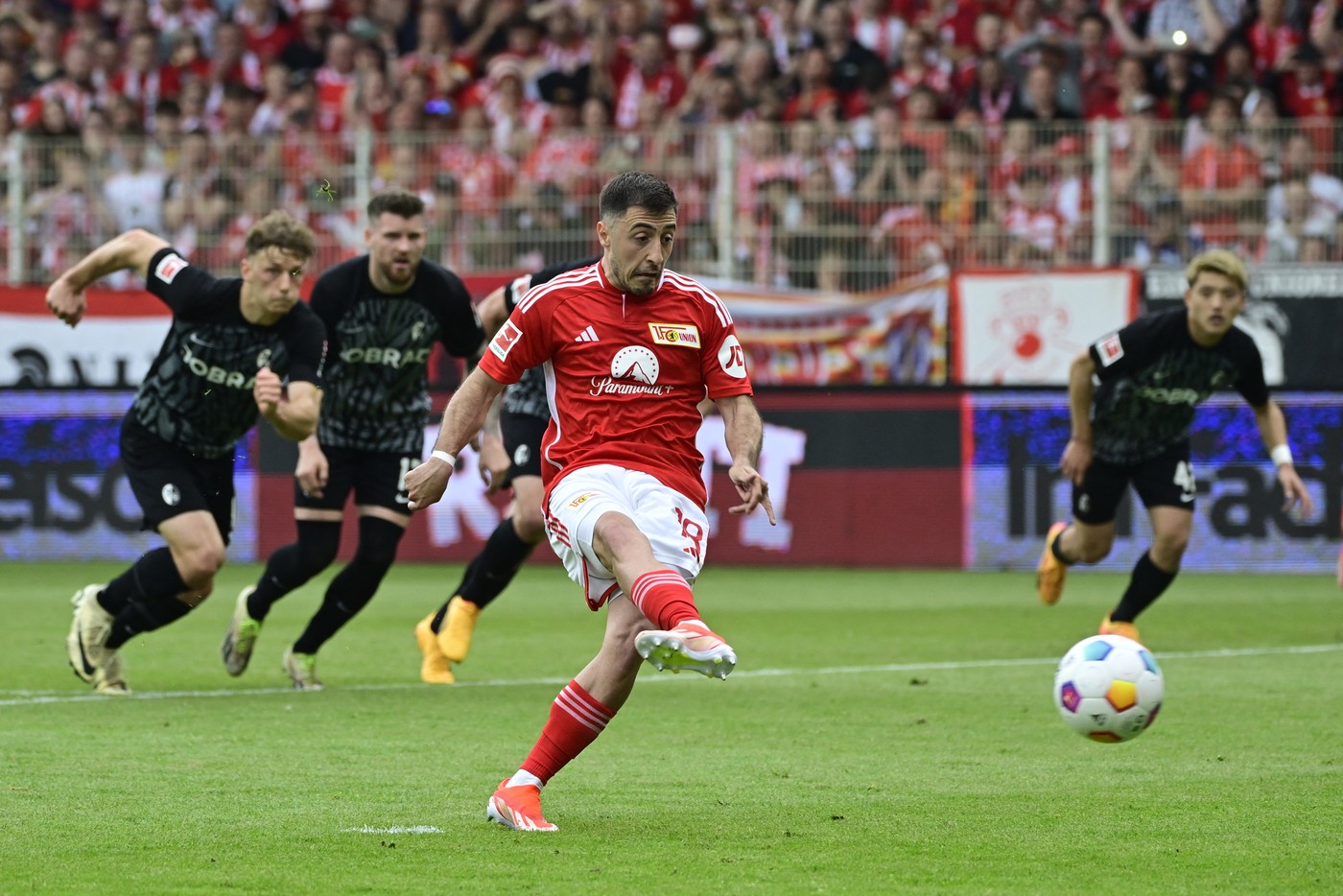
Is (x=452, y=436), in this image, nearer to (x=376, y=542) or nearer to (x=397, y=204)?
(x=397, y=204)

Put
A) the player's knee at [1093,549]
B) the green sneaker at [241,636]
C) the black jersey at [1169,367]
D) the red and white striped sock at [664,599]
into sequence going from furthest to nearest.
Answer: the player's knee at [1093,549] → the black jersey at [1169,367] → the green sneaker at [241,636] → the red and white striped sock at [664,599]

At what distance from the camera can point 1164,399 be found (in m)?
10.8

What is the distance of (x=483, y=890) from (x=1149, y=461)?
7.01 metres

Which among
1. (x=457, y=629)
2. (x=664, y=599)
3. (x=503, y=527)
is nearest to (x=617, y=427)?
(x=664, y=599)

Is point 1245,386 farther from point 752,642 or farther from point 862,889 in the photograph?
point 862,889

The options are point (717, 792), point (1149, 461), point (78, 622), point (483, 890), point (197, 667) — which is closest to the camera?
point (483, 890)

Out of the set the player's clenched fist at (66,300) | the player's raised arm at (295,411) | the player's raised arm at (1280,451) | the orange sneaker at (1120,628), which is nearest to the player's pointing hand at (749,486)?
the player's raised arm at (295,411)

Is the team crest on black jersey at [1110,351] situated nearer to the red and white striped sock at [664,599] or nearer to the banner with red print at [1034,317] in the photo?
the banner with red print at [1034,317]

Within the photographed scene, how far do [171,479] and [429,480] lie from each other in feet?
11.8

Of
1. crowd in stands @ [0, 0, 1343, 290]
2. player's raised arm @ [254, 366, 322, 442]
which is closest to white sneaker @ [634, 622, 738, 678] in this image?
player's raised arm @ [254, 366, 322, 442]

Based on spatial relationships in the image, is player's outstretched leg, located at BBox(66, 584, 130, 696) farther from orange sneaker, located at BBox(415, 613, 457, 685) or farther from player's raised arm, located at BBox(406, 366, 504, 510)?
player's raised arm, located at BBox(406, 366, 504, 510)

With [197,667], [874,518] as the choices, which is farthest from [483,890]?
[874,518]

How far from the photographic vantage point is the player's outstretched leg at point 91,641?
29.4 feet

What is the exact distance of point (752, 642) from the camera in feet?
38.1
